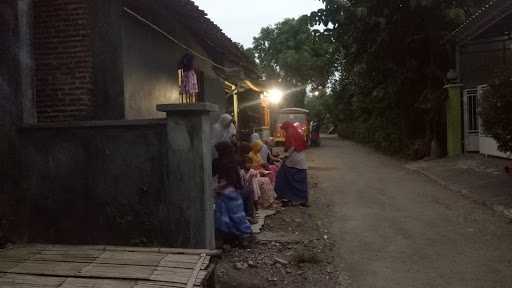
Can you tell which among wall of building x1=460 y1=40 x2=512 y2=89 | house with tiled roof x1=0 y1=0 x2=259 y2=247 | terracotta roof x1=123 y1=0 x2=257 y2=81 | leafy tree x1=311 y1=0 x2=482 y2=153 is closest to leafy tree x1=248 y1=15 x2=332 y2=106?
leafy tree x1=311 y1=0 x2=482 y2=153

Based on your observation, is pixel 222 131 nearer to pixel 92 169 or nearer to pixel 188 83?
pixel 188 83

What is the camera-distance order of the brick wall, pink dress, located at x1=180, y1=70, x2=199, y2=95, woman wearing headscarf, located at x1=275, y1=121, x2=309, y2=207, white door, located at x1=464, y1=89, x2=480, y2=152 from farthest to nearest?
white door, located at x1=464, y1=89, x2=480, y2=152 < woman wearing headscarf, located at x1=275, y1=121, x2=309, y2=207 < pink dress, located at x1=180, y1=70, x2=199, y2=95 < the brick wall

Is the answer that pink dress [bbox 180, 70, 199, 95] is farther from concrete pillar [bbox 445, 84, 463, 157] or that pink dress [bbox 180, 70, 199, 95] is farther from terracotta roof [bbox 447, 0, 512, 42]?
concrete pillar [bbox 445, 84, 463, 157]

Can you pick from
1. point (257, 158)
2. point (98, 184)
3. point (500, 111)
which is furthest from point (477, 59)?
point (98, 184)

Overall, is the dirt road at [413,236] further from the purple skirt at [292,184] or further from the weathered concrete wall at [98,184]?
the weathered concrete wall at [98,184]

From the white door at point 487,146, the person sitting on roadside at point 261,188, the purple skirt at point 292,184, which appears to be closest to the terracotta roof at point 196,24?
the person sitting on roadside at point 261,188

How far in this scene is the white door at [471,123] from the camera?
46.4ft

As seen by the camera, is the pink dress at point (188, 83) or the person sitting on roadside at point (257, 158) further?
the person sitting on roadside at point (257, 158)

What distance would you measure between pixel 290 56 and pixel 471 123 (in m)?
26.2

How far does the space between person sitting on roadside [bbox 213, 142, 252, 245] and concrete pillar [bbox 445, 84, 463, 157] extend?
11.0 metres

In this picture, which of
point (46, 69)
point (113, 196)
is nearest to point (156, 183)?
point (113, 196)

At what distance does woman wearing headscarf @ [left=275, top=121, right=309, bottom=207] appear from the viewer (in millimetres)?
8672

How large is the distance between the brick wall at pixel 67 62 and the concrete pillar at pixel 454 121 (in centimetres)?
1230

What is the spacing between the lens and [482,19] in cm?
1230
